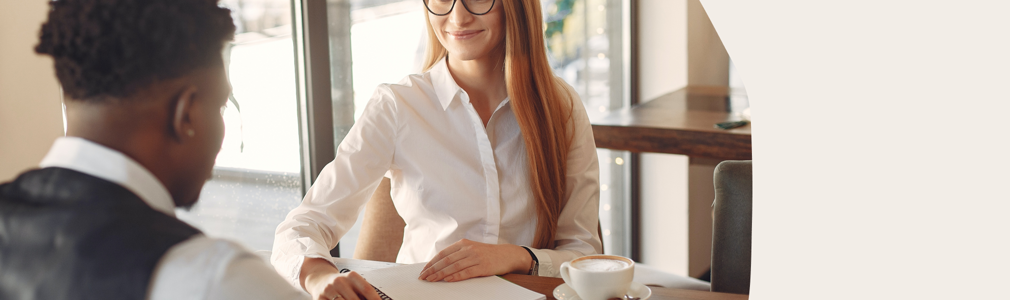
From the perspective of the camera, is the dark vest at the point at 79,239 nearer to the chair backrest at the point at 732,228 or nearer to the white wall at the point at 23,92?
the white wall at the point at 23,92

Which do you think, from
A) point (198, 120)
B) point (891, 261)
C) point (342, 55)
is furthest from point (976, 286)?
point (342, 55)

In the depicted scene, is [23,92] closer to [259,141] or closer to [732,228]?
[259,141]

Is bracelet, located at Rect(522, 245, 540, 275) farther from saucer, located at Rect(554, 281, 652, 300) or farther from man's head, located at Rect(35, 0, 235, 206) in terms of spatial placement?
man's head, located at Rect(35, 0, 235, 206)

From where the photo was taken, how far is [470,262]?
1.04 metres

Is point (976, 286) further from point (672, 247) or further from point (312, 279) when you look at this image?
point (672, 247)

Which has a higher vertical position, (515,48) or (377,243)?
(515,48)

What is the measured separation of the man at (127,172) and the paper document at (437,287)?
49 cm

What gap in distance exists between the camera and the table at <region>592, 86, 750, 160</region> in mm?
2039

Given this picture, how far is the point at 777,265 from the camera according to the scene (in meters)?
0.58

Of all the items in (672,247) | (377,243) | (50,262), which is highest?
(50,262)

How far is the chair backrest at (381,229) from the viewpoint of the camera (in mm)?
1563

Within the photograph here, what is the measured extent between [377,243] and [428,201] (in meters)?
0.25

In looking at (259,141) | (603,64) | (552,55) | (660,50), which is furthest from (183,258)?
(660,50)

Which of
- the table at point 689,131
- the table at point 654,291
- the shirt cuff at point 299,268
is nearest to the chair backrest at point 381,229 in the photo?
the shirt cuff at point 299,268
